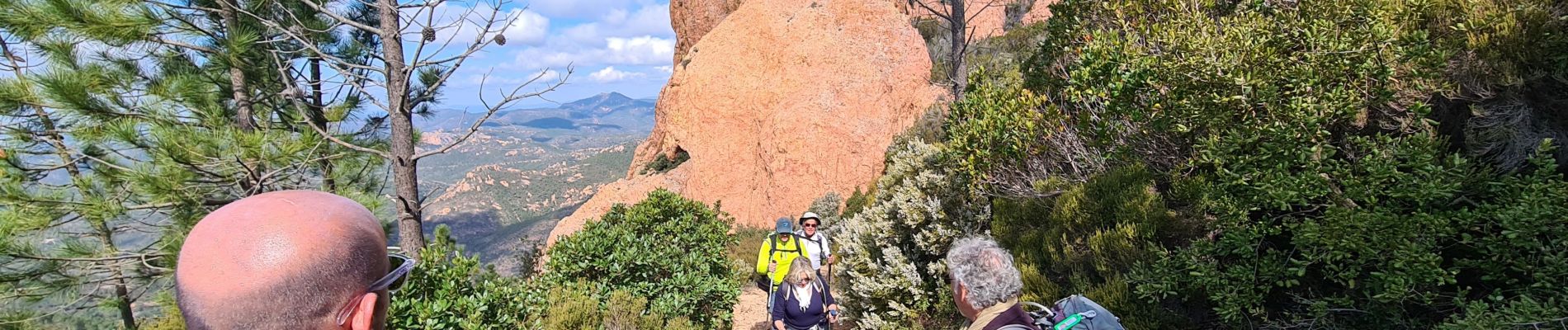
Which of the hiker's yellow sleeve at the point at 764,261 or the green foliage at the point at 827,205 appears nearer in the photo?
the hiker's yellow sleeve at the point at 764,261

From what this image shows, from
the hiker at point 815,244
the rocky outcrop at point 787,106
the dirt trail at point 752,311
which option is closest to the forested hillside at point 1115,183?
the hiker at point 815,244

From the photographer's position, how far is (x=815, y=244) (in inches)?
219

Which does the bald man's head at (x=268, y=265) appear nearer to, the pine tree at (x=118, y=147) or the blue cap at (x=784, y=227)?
the blue cap at (x=784, y=227)

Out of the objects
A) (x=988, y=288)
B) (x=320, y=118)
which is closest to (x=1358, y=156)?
(x=988, y=288)

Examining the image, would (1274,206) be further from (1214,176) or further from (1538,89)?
(1538,89)

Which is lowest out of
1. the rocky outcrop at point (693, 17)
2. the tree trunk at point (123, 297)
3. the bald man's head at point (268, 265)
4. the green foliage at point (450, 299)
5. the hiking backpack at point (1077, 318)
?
the tree trunk at point (123, 297)

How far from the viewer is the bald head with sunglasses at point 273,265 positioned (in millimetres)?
976

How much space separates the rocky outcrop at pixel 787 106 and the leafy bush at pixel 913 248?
7282 millimetres

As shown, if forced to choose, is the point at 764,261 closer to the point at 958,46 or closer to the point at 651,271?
the point at 651,271

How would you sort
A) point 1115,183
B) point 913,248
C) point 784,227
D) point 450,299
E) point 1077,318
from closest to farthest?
point 1077,318 → point 450,299 → point 1115,183 → point 784,227 → point 913,248

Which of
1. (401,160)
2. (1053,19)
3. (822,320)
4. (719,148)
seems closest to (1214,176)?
(1053,19)

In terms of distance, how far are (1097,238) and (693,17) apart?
61.4ft

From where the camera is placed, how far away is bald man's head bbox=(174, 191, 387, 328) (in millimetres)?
976

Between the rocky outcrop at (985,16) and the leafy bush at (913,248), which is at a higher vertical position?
the rocky outcrop at (985,16)
